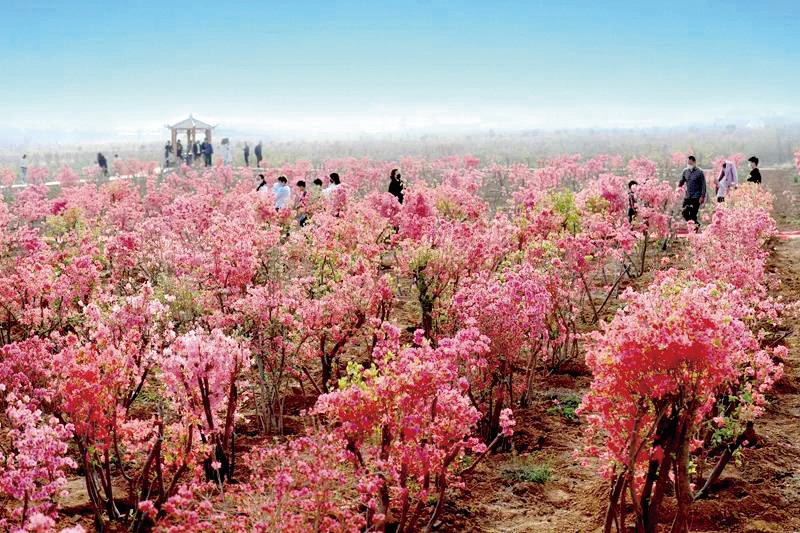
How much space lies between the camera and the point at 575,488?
7.32m

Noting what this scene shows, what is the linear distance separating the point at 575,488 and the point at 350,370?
9.81ft

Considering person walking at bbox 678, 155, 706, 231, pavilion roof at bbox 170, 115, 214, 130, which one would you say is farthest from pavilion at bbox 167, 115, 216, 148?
person walking at bbox 678, 155, 706, 231

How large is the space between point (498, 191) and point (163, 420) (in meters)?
25.2

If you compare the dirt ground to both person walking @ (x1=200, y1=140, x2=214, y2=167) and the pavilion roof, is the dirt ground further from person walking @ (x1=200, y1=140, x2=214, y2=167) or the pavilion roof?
the pavilion roof

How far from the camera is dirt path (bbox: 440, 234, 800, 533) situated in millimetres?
6594

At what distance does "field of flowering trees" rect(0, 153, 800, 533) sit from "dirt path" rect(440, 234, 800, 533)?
17 cm

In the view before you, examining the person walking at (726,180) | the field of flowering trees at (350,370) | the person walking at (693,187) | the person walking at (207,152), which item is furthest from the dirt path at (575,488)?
the person walking at (207,152)

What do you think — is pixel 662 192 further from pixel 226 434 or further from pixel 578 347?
pixel 226 434

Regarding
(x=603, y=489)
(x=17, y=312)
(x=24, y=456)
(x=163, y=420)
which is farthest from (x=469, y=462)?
(x=17, y=312)

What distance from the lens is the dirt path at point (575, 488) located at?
6.59m

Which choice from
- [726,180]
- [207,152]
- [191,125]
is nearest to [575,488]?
[726,180]

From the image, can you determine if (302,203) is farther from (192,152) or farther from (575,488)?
(192,152)

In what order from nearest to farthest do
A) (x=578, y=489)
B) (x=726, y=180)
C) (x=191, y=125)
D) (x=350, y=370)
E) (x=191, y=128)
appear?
(x=350, y=370) → (x=578, y=489) → (x=726, y=180) → (x=191, y=128) → (x=191, y=125)

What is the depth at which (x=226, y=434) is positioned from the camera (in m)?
6.92
